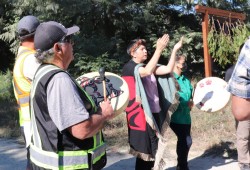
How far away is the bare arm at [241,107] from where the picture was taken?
1.83 meters

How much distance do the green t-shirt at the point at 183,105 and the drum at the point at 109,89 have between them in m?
1.61

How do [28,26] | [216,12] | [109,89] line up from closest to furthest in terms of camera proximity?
1. [28,26]
2. [109,89]
3. [216,12]

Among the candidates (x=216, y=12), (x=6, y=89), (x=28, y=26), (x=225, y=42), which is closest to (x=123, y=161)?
(x=28, y=26)

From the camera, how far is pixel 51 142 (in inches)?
85.4

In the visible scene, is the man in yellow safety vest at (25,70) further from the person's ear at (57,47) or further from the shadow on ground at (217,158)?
the shadow on ground at (217,158)

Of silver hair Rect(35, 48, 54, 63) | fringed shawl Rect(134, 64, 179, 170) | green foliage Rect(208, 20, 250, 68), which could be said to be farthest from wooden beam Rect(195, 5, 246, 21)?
silver hair Rect(35, 48, 54, 63)

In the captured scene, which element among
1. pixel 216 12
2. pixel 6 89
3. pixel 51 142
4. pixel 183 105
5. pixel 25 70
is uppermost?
pixel 216 12

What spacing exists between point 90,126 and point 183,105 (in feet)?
9.09

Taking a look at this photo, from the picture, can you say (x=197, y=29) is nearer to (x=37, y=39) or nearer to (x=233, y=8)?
(x=233, y=8)

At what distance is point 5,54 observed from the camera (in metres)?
18.2

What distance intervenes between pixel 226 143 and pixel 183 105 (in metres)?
1.55

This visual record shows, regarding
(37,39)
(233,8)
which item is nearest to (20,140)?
(37,39)

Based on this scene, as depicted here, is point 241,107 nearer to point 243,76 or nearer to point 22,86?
point 243,76

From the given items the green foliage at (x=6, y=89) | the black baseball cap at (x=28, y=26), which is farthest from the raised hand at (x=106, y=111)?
the green foliage at (x=6, y=89)
